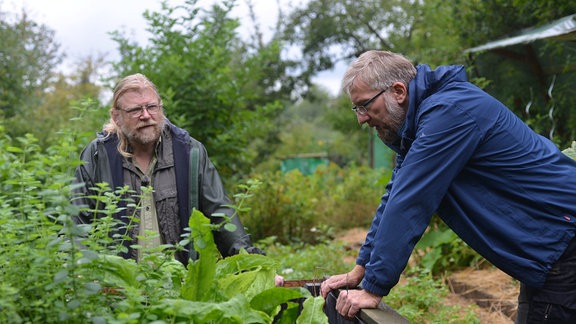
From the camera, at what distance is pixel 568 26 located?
754cm

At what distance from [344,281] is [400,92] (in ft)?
2.76

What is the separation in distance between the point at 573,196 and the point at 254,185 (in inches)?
48.7

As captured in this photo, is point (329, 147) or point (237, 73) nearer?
point (237, 73)

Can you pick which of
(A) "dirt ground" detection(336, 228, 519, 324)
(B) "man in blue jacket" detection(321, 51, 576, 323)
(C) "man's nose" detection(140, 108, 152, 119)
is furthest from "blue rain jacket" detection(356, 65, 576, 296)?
(A) "dirt ground" detection(336, 228, 519, 324)

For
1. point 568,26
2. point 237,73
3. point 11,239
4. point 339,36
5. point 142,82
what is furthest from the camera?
point 339,36

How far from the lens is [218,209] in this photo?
383cm

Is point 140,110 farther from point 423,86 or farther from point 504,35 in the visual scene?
point 504,35

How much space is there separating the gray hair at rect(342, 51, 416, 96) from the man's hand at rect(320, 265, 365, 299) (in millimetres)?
792

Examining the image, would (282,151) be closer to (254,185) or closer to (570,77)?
(570,77)

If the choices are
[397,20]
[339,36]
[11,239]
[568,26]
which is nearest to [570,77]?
[568,26]

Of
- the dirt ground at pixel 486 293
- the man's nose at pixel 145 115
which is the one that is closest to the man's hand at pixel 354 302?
the man's nose at pixel 145 115

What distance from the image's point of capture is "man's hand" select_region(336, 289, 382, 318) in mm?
2721

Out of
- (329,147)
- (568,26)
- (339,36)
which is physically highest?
(339,36)

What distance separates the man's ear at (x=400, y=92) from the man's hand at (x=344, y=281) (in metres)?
0.75
